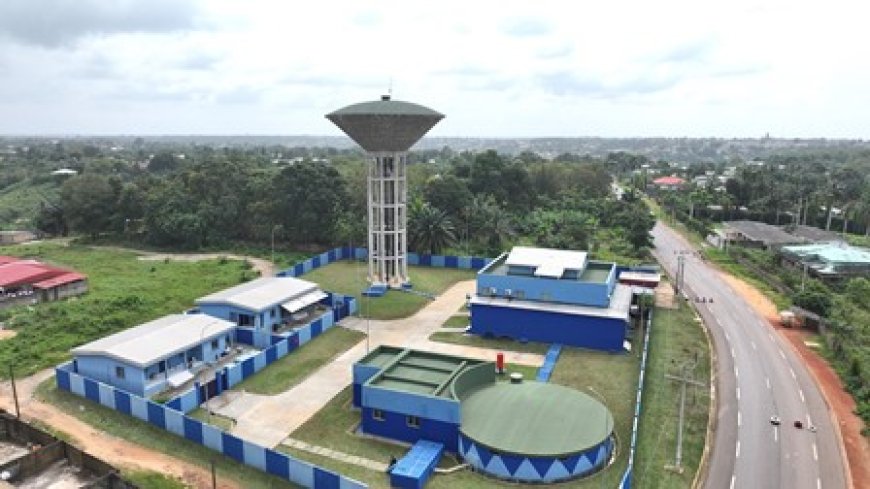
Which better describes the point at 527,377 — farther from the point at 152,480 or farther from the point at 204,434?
the point at 152,480

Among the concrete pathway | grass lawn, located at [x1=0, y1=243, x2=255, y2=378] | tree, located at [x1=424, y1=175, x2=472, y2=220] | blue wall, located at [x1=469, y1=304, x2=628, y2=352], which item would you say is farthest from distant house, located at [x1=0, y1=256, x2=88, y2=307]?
tree, located at [x1=424, y1=175, x2=472, y2=220]

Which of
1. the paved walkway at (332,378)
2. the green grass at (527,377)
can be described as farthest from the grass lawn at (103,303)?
the green grass at (527,377)

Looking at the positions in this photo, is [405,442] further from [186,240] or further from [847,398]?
[186,240]

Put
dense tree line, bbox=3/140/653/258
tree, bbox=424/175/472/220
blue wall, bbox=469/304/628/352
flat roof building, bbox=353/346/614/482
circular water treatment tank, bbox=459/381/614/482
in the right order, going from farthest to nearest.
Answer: tree, bbox=424/175/472/220 < dense tree line, bbox=3/140/653/258 < blue wall, bbox=469/304/628/352 < flat roof building, bbox=353/346/614/482 < circular water treatment tank, bbox=459/381/614/482

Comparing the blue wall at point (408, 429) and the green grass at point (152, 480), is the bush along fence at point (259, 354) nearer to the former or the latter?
the green grass at point (152, 480)

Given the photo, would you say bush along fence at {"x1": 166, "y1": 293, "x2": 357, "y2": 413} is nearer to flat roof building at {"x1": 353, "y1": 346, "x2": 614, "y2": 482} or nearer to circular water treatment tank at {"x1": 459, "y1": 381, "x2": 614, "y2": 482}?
flat roof building at {"x1": 353, "y1": 346, "x2": 614, "y2": 482}

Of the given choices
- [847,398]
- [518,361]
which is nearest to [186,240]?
[518,361]

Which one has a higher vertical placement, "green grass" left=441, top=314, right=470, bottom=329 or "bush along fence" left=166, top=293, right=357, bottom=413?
"bush along fence" left=166, top=293, right=357, bottom=413
